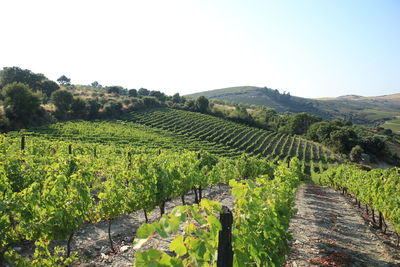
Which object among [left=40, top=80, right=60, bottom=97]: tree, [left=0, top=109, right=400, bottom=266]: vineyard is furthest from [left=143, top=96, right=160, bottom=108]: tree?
[left=0, top=109, right=400, bottom=266]: vineyard

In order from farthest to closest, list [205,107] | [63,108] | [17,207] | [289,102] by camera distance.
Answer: [289,102] → [205,107] → [63,108] → [17,207]

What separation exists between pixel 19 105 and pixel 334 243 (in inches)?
1807

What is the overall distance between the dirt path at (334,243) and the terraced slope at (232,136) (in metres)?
35.7

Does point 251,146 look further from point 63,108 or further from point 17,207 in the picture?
point 17,207

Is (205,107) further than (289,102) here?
No

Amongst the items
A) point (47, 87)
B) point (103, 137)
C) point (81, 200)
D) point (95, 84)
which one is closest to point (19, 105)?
point (103, 137)

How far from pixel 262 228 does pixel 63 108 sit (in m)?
55.5

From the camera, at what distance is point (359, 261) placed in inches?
312

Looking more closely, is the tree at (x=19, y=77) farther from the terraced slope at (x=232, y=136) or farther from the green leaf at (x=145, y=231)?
the green leaf at (x=145, y=231)

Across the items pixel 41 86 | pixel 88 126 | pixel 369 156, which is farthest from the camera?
pixel 41 86

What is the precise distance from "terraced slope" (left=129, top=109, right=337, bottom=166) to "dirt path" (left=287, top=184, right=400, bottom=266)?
35.7 metres

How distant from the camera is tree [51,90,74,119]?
167 ft

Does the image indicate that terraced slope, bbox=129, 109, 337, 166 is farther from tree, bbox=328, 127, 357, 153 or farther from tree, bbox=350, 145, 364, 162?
tree, bbox=350, 145, 364, 162

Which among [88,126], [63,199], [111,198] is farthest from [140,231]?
[88,126]
